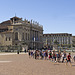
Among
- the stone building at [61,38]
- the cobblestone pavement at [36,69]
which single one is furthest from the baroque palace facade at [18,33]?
the cobblestone pavement at [36,69]

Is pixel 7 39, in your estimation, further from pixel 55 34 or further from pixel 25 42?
pixel 55 34

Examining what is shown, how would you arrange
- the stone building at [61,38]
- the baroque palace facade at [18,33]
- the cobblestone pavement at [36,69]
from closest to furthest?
the cobblestone pavement at [36,69], the baroque palace facade at [18,33], the stone building at [61,38]

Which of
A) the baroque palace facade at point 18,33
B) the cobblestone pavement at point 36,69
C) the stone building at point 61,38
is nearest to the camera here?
the cobblestone pavement at point 36,69

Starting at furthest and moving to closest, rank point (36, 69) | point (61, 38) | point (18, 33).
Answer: point (61, 38)
point (18, 33)
point (36, 69)

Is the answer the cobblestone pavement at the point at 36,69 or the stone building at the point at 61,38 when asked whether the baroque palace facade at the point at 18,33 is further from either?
the cobblestone pavement at the point at 36,69

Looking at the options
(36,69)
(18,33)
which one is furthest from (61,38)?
(36,69)

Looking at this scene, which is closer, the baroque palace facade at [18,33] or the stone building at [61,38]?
the baroque palace facade at [18,33]

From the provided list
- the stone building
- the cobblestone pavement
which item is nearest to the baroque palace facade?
the stone building

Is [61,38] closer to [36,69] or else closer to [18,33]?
[18,33]

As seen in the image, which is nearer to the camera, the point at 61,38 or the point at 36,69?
the point at 36,69

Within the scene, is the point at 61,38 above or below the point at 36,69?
above

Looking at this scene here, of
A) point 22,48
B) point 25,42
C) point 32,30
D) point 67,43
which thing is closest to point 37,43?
point 32,30

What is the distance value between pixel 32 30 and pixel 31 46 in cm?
993

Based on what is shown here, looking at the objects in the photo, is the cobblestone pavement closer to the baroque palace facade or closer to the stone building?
the baroque palace facade
